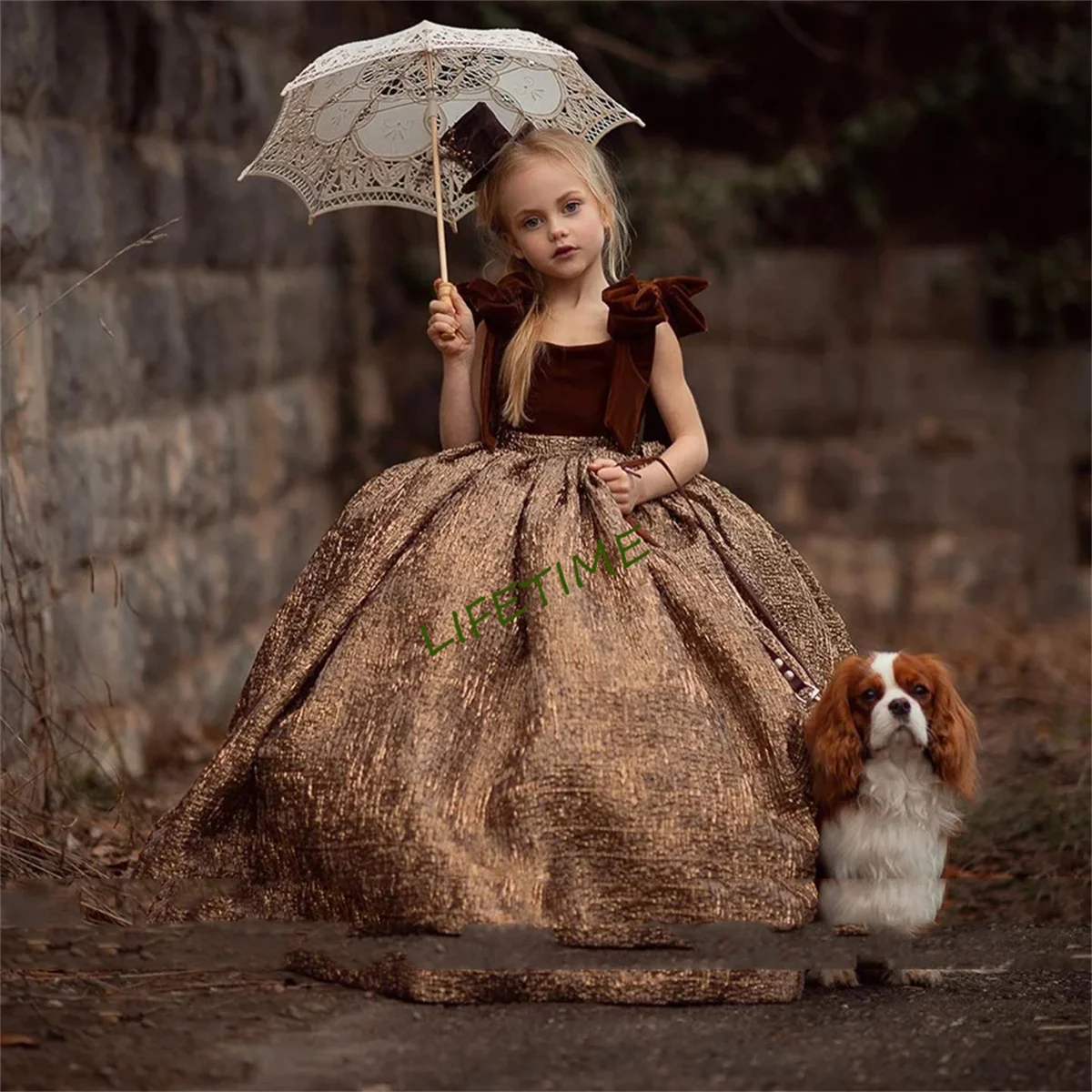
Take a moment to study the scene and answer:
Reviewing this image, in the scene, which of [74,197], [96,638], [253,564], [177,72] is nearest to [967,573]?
[253,564]

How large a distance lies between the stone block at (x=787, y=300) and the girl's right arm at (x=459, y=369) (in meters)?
3.66

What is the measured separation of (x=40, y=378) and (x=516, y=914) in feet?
A: 6.74

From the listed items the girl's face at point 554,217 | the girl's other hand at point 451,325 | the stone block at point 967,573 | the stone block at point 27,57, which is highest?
the stone block at point 27,57

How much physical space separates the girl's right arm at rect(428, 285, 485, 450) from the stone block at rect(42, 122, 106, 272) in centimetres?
135

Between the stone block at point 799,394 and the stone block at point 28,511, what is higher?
the stone block at point 799,394

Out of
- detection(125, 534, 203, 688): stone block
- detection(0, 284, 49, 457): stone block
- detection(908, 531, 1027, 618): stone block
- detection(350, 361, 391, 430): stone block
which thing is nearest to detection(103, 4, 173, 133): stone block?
detection(0, 284, 49, 457): stone block

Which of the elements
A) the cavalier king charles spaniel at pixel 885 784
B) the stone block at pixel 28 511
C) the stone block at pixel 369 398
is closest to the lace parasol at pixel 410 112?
the stone block at pixel 28 511

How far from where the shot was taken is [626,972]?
2842 mm

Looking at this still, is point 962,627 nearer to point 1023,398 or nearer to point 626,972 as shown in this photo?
point 1023,398

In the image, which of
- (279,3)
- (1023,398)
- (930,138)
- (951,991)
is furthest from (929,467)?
(951,991)

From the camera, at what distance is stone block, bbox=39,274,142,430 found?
441 centimetres

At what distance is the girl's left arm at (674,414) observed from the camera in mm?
3334

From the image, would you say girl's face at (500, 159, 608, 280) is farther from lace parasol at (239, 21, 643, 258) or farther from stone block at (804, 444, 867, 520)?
stone block at (804, 444, 867, 520)

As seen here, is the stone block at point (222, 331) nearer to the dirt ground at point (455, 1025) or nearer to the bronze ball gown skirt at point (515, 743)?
the bronze ball gown skirt at point (515, 743)
